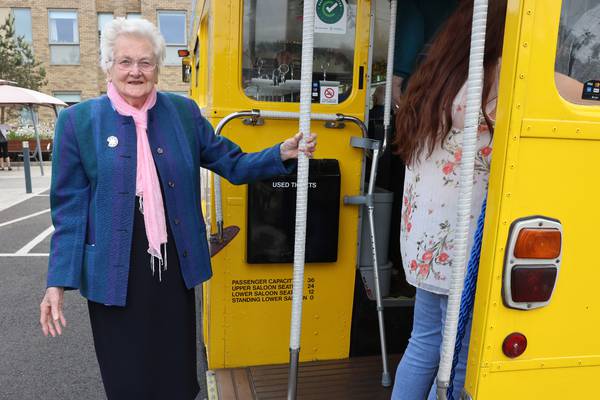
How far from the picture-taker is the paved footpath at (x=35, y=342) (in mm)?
3217

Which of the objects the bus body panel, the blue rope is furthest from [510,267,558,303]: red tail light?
the bus body panel

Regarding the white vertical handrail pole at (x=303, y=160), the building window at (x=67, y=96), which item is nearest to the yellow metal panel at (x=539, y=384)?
the white vertical handrail pole at (x=303, y=160)

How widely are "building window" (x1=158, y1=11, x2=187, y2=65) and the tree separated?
4.91 meters

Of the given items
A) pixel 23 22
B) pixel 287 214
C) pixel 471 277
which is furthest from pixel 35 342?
pixel 23 22

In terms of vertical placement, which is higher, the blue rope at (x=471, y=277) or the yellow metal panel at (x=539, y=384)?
the blue rope at (x=471, y=277)

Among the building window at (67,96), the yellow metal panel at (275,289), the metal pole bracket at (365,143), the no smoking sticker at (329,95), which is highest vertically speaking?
the building window at (67,96)

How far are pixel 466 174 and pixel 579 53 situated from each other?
18.4 inches

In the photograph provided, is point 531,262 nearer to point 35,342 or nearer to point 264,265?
point 264,265

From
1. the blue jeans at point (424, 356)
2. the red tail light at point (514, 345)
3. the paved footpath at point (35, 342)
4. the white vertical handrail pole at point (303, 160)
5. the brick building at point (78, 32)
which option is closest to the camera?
the red tail light at point (514, 345)

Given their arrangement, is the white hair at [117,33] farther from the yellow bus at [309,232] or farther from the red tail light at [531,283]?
the red tail light at [531,283]

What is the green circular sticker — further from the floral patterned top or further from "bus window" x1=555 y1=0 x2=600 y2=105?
"bus window" x1=555 y1=0 x2=600 y2=105

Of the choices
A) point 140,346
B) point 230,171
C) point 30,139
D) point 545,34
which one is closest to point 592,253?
point 545,34

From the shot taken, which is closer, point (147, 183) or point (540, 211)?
point (540, 211)

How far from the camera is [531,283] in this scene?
127cm
